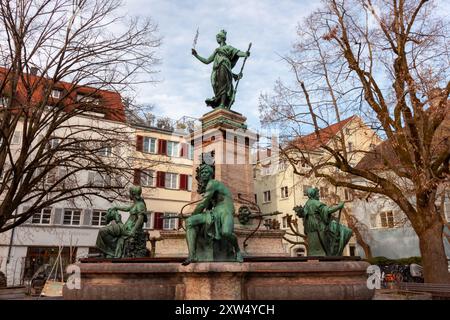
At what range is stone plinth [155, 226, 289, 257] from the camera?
8.80 meters

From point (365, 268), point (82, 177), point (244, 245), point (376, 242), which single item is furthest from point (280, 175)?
point (365, 268)

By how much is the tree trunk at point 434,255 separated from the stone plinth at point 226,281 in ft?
22.0

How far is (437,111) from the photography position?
11.7m

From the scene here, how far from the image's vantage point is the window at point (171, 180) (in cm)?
3400

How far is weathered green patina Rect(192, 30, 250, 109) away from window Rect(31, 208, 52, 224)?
22.1 meters

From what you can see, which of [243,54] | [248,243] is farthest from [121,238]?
[243,54]

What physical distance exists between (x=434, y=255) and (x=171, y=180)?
25330 mm

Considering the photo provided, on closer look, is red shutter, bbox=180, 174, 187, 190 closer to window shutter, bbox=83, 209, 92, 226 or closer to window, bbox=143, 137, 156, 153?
window, bbox=143, 137, 156, 153

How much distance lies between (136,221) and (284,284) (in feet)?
12.1

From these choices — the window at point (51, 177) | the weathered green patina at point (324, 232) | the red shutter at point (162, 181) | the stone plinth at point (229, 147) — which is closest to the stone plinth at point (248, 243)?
the stone plinth at point (229, 147)

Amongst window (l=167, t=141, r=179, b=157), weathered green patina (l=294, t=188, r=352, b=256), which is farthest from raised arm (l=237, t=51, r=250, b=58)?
window (l=167, t=141, r=179, b=157)

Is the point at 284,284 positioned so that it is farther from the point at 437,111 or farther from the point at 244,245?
the point at 437,111

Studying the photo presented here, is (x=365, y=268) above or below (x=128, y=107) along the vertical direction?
below
